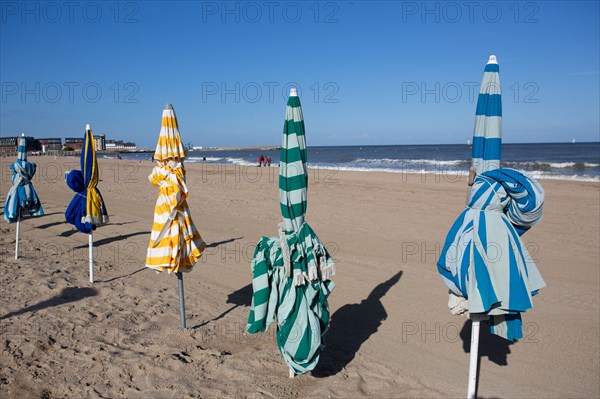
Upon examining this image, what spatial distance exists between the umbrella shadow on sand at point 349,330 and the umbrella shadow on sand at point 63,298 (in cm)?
394

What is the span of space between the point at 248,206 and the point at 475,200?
45.0ft

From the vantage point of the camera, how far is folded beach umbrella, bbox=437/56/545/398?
357 centimetres

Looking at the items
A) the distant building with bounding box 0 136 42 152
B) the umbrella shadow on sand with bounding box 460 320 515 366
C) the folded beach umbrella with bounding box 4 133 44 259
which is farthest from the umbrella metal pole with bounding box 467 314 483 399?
the distant building with bounding box 0 136 42 152

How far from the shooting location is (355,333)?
19.9 ft

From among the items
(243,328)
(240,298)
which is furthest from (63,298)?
(243,328)

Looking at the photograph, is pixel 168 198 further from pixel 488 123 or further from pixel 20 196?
pixel 20 196

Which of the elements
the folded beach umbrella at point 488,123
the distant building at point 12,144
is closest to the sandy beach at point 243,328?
the folded beach umbrella at point 488,123

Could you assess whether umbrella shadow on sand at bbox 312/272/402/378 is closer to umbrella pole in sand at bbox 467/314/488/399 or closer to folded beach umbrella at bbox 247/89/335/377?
folded beach umbrella at bbox 247/89/335/377

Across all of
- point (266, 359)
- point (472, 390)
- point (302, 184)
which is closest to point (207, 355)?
point (266, 359)

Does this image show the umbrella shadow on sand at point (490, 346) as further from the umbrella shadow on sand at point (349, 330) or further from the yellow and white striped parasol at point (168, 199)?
the yellow and white striped parasol at point (168, 199)

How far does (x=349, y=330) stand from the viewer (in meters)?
6.18

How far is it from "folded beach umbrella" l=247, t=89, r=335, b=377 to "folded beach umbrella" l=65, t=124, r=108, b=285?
4.28m

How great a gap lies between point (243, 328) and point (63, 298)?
2942 mm

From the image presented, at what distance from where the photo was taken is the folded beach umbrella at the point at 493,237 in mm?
3574
